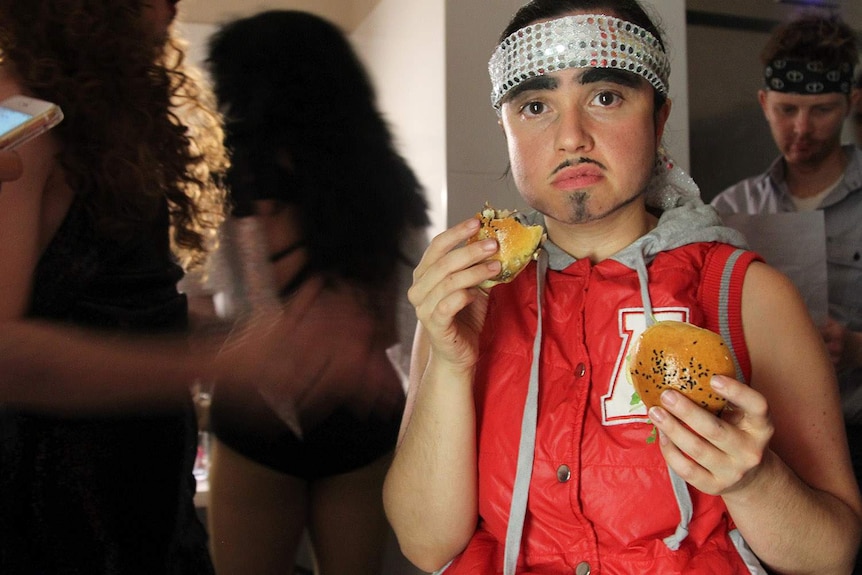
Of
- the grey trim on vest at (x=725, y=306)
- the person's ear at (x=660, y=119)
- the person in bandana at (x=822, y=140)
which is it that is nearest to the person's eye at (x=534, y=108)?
the person's ear at (x=660, y=119)

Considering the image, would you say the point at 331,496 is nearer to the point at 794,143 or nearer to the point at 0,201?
the point at 0,201

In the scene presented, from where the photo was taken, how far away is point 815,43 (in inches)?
77.3

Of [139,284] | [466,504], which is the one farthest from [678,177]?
[139,284]

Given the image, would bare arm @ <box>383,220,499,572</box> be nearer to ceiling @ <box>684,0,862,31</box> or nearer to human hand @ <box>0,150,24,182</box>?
human hand @ <box>0,150,24,182</box>

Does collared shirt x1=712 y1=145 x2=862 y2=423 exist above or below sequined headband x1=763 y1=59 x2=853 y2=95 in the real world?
below

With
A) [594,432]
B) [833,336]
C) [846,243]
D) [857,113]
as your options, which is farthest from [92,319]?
[857,113]

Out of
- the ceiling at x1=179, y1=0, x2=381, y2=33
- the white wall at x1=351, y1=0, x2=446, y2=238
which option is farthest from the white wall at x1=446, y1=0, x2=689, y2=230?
the ceiling at x1=179, y1=0, x2=381, y2=33

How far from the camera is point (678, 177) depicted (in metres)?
1.19

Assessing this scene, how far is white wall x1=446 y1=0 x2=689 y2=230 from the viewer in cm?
165

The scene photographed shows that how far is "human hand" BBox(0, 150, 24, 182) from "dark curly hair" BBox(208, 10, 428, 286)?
655 millimetres

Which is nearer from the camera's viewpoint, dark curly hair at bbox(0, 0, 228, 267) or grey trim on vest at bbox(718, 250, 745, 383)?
grey trim on vest at bbox(718, 250, 745, 383)

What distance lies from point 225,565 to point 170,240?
0.67 m

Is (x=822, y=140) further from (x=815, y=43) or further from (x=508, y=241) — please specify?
(x=508, y=241)

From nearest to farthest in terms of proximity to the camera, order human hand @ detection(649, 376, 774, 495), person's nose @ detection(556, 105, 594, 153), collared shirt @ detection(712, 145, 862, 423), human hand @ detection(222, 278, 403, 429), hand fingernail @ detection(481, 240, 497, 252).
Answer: human hand @ detection(649, 376, 774, 495) < hand fingernail @ detection(481, 240, 497, 252) < person's nose @ detection(556, 105, 594, 153) < human hand @ detection(222, 278, 403, 429) < collared shirt @ detection(712, 145, 862, 423)
